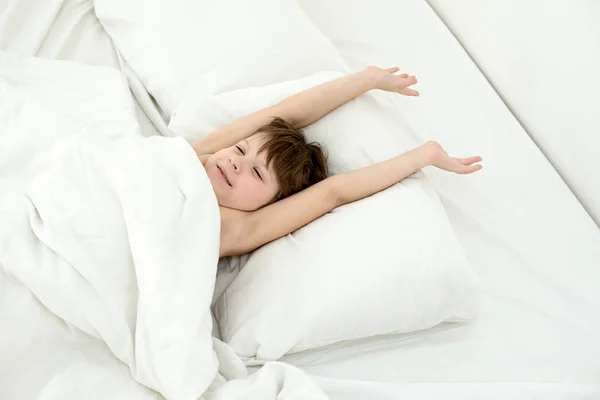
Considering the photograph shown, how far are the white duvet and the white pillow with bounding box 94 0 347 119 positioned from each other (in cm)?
39

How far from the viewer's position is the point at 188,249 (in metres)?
1.00

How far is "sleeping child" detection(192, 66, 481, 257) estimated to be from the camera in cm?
117

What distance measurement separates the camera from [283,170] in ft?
4.09

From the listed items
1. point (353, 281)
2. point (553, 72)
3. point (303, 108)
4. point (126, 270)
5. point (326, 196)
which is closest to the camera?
point (126, 270)

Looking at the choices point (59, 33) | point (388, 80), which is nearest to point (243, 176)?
point (388, 80)

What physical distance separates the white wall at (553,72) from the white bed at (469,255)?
0.15ft

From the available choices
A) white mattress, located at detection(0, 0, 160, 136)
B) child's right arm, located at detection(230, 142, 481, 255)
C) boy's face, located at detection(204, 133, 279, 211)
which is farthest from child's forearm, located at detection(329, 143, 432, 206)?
A: white mattress, located at detection(0, 0, 160, 136)

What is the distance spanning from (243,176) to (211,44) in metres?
0.41

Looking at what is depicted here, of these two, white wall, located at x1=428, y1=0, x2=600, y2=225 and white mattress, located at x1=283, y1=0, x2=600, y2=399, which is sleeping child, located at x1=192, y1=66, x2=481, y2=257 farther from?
white wall, located at x1=428, y1=0, x2=600, y2=225

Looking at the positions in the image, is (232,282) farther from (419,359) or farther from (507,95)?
(507,95)

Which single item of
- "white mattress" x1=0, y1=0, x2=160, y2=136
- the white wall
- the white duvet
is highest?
the white wall

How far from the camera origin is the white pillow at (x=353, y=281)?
1.04 metres

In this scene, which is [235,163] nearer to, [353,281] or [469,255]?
[353,281]

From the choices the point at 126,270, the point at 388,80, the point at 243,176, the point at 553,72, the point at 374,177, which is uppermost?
the point at 553,72
